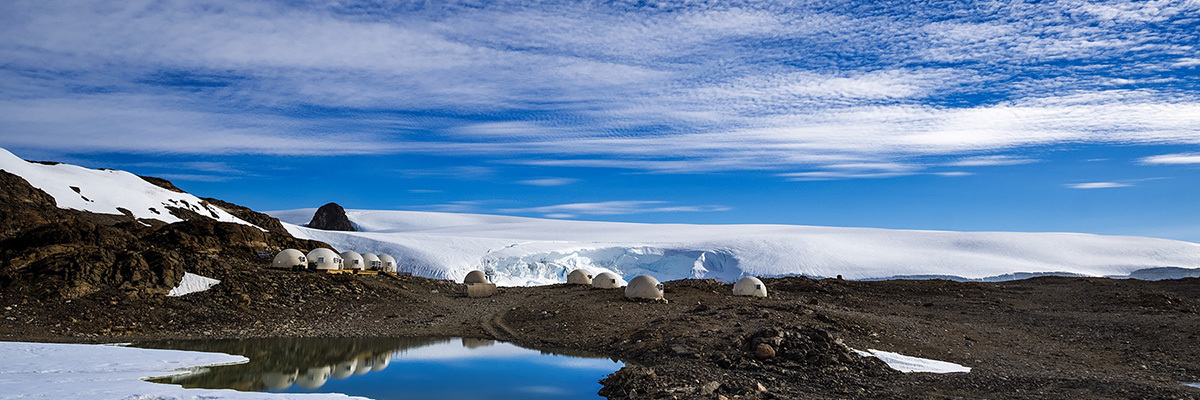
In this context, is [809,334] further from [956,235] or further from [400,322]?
[956,235]

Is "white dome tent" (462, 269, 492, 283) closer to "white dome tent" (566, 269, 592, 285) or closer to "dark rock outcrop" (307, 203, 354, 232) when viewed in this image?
"white dome tent" (566, 269, 592, 285)

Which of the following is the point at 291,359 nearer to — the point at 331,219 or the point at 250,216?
the point at 250,216

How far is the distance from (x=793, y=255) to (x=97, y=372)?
4456 centimetres

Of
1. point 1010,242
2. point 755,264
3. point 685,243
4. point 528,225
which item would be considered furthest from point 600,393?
point 528,225

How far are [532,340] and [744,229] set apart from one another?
53.6m

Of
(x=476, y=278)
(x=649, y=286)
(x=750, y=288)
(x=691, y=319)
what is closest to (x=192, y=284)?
(x=476, y=278)

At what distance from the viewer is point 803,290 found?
31844 mm

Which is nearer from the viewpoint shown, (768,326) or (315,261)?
(768,326)

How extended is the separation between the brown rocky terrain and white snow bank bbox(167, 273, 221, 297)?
1.25ft

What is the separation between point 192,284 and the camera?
81.7 feet

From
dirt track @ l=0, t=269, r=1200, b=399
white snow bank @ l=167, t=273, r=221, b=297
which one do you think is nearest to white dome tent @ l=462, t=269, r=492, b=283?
dirt track @ l=0, t=269, r=1200, b=399

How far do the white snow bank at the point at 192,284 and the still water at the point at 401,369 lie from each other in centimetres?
Answer: 447

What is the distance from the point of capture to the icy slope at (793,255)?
4944 centimetres

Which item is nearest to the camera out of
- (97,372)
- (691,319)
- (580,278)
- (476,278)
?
(97,372)
